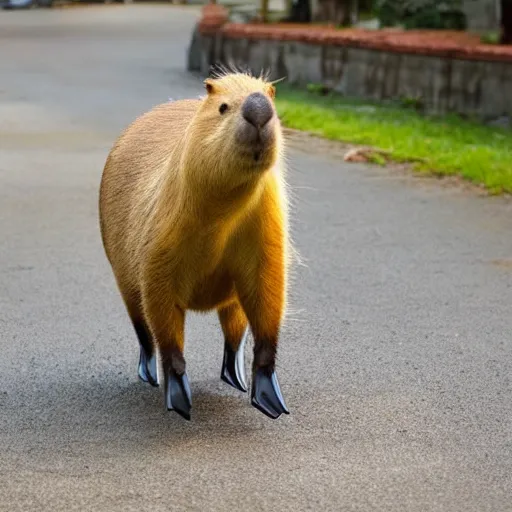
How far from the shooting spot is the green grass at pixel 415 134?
10336mm

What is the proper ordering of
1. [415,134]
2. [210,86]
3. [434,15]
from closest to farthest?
[210,86] < [415,134] < [434,15]

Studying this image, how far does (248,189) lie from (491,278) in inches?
131

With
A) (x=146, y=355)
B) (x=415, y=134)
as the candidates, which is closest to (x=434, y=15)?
(x=415, y=134)

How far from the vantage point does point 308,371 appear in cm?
557

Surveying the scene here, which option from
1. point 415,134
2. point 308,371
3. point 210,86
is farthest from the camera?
point 415,134

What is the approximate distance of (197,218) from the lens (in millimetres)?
4488

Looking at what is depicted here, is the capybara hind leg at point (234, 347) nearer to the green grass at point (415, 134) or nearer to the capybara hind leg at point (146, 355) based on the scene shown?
the capybara hind leg at point (146, 355)

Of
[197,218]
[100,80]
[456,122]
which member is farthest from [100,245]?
[100,80]

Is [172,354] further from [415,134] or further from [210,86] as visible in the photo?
[415,134]

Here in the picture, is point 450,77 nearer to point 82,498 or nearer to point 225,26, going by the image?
point 225,26

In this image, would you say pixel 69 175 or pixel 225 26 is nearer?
pixel 69 175

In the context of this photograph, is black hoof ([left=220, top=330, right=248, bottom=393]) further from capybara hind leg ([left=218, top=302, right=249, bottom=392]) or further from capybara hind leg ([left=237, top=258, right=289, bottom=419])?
capybara hind leg ([left=237, top=258, right=289, bottom=419])

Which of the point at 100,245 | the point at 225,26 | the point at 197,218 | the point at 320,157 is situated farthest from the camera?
the point at 225,26

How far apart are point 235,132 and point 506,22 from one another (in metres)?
10.3
